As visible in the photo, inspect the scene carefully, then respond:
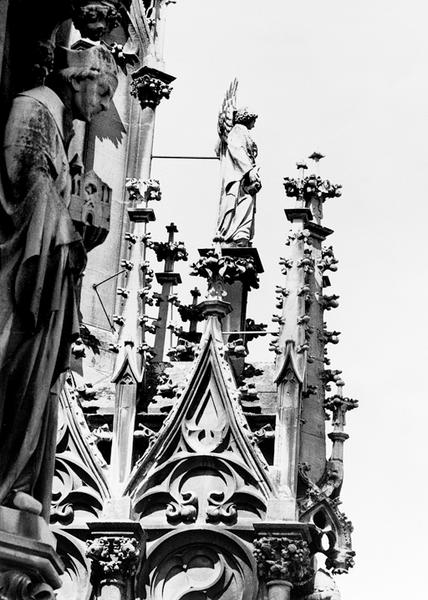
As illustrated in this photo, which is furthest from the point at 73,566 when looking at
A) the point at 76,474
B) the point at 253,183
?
the point at 253,183

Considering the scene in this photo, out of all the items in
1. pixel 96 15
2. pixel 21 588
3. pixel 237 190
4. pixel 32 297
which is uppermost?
pixel 237 190

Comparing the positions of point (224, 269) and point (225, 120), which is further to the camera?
point (225, 120)

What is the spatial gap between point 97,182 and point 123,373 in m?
14.2

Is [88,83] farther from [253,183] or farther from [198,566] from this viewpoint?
[253,183]

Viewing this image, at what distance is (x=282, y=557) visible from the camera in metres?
20.9

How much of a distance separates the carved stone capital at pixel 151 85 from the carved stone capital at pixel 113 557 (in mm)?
7607

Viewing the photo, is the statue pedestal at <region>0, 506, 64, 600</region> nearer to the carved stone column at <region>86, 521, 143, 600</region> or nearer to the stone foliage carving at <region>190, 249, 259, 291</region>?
the carved stone column at <region>86, 521, 143, 600</region>

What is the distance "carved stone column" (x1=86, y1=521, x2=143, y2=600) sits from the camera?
68.6 ft

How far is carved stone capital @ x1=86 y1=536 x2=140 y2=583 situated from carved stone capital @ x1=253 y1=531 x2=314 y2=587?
1299 mm

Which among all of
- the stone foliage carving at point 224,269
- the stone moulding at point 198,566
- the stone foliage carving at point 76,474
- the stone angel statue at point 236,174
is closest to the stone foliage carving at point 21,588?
the stone moulding at point 198,566

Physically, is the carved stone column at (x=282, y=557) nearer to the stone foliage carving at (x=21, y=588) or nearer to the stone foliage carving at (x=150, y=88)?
the stone foliage carving at (x=150, y=88)

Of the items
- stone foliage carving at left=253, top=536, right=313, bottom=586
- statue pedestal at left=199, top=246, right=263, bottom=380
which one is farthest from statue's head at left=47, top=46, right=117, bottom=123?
statue pedestal at left=199, top=246, right=263, bottom=380

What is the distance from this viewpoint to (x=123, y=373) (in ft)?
72.8

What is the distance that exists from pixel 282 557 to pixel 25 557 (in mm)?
13804
